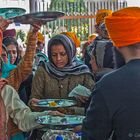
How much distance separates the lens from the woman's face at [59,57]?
142 inches

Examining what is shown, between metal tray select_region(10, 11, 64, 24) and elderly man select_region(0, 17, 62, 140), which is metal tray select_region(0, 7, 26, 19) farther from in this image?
elderly man select_region(0, 17, 62, 140)

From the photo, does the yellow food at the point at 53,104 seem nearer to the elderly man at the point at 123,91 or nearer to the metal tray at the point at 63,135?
the metal tray at the point at 63,135

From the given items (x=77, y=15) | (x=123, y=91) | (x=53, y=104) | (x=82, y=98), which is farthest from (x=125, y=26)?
(x=77, y=15)

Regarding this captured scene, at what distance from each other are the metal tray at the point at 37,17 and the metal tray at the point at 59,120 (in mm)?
748

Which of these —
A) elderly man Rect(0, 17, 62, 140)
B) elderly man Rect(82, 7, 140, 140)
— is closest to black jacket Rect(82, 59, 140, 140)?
elderly man Rect(82, 7, 140, 140)

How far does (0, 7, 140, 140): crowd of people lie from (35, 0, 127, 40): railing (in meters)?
9.22

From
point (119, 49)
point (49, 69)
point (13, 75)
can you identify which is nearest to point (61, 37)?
point (49, 69)

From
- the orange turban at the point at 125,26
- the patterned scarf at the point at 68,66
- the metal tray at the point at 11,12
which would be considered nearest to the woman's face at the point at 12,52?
the patterned scarf at the point at 68,66

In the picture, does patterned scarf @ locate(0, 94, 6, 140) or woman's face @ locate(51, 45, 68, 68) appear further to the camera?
woman's face @ locate(51, 45, 68, 68)

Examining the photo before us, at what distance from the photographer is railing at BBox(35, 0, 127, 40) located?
1423cm

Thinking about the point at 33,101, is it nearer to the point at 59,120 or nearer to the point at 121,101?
the point at 59,120

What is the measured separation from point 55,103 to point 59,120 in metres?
0.39

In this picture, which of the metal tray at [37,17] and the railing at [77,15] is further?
the railing at [77,15]

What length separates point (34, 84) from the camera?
3523 millimetres
